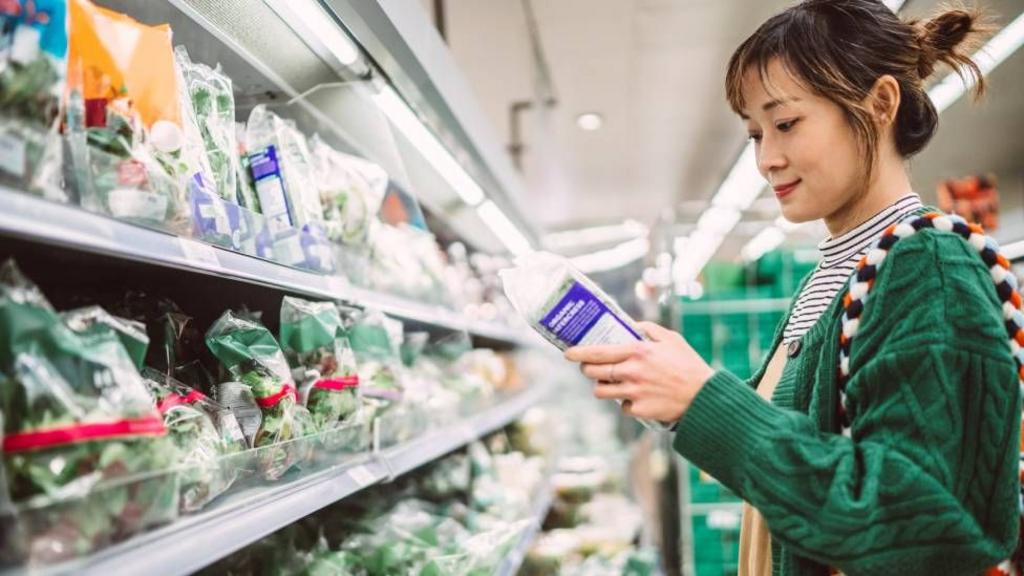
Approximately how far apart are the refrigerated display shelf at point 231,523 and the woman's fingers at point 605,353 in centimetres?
48

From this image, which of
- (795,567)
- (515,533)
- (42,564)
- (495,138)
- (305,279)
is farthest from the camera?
(495,138)

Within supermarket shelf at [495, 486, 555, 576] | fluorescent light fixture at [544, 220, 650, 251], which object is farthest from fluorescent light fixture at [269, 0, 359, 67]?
fluorescent light fixture at [544, 220, 650, 251]

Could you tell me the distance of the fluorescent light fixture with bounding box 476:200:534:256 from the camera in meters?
2.78

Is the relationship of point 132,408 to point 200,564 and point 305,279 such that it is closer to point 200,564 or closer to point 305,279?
point 200,564

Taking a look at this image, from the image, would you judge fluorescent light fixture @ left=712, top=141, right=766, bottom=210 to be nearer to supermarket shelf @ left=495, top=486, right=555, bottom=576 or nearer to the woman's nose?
supermarket shelf @ left=495, top=486, right=555, bottom=576

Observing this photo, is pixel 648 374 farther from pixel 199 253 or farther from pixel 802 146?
pixel 199 253

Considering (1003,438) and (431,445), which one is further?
(431,445)

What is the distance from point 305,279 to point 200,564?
53 centimetres

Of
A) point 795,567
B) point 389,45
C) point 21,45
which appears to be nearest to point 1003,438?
point 795,567

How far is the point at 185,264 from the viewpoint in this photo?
2.88 ft

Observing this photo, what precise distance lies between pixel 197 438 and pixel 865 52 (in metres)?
1.13

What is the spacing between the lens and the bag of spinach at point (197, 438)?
2.94 ft

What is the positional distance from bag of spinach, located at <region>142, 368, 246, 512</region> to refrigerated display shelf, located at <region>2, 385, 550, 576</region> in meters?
0.03

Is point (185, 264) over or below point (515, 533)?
over
